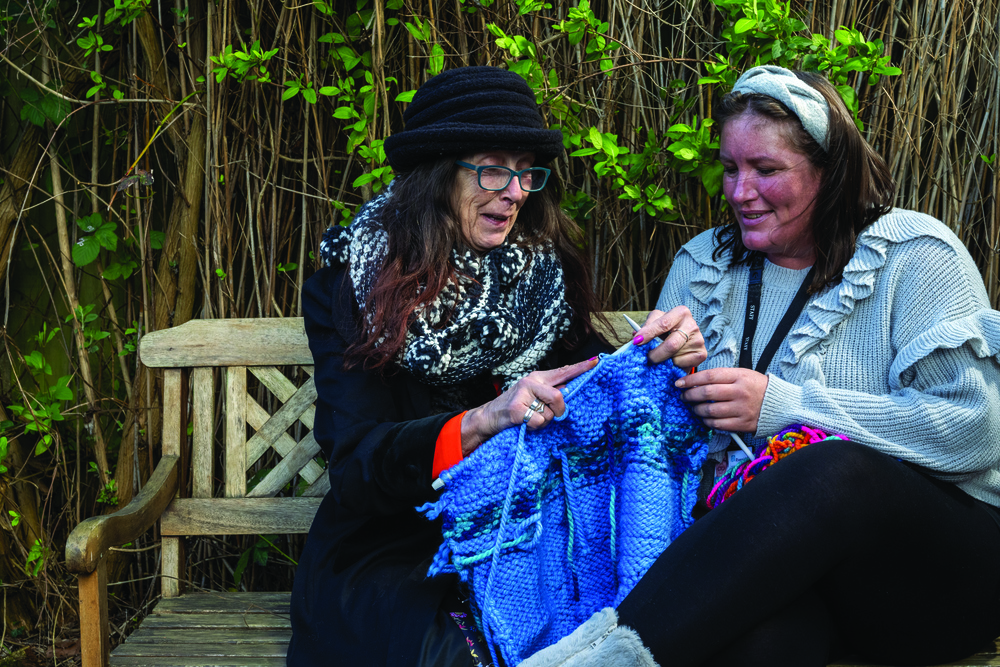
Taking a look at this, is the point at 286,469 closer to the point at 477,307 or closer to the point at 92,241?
the point at 477,307

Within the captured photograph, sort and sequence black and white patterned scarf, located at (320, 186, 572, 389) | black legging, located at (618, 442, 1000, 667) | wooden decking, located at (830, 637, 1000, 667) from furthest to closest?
black and white patterned scarf, located at (320, 186, 572, 389), wooden decking, located at (830, 637, 1000, 667), black legging, located at (618, 442, 1000, 667)

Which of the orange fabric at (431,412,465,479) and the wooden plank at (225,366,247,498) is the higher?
the orange fabric at (431,412,465,479)

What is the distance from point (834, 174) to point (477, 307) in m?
0.85

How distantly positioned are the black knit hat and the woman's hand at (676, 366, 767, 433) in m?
0.63

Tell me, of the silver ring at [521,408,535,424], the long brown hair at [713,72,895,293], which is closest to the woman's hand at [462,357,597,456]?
the silver ring at [521,408,535,424]

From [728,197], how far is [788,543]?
0.86 meters

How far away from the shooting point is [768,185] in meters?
1.85

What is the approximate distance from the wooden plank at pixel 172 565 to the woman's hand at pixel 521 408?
112 centimetres

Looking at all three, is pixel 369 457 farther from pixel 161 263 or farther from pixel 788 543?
pixel 161 263

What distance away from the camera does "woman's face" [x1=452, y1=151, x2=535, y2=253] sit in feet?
6.14

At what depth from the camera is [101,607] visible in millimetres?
1914

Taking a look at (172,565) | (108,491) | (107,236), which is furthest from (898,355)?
(108,491)

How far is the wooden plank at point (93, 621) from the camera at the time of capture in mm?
1875

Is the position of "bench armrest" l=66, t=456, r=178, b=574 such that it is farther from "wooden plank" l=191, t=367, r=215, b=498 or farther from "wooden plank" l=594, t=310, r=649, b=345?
"wooden plank" l=594, t=310, r=649, b=345
